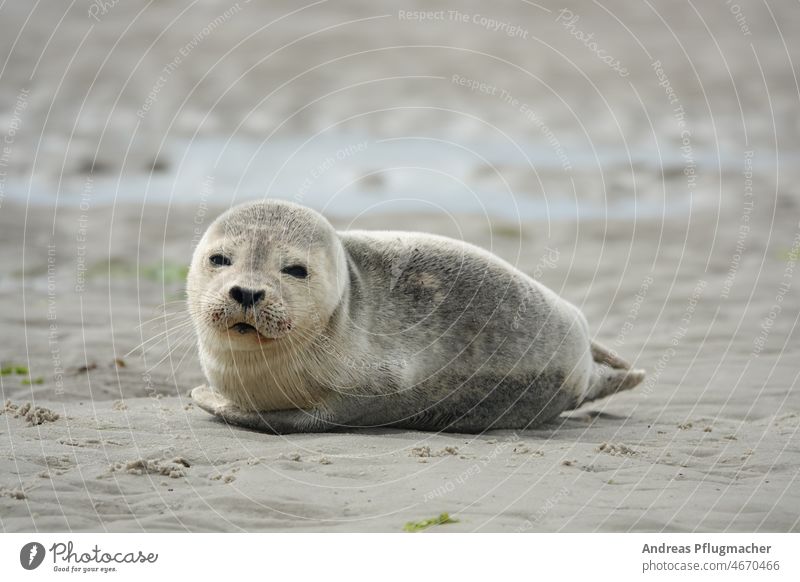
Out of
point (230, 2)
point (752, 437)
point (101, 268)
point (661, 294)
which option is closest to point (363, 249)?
point (752, 437)

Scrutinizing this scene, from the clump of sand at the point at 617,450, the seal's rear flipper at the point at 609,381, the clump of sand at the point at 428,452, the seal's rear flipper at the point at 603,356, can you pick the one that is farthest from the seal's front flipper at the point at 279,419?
the seal's rear flipper at the point at 603,356

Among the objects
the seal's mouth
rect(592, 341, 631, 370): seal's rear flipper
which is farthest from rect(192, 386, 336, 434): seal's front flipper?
rect(592, 341, 631, 370): seal's rear flipper

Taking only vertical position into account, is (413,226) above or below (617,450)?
above

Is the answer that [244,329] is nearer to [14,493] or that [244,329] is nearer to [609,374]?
[14,493]

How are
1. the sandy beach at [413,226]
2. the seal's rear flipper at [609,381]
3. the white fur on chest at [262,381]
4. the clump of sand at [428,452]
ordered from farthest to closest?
the seal's rear flipper at [609,381], the white fur on chest at [262,381], the clump of sand at [428,452], the sandy beach at [413,226]

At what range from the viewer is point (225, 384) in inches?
281

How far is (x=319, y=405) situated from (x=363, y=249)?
1.26 m

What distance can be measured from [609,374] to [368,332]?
2273mm

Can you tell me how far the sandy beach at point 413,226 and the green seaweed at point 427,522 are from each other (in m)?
0.07

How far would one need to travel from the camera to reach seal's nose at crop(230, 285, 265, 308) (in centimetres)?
643

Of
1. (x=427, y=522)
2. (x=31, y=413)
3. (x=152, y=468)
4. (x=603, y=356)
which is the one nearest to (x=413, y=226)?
(x=603, y=356)

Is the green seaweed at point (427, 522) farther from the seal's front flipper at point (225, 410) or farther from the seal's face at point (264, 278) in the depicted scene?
the seal's front flipper at point (225, 410)

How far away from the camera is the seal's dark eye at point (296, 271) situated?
6.80 meters

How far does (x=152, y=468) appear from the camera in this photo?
591 centimetres
